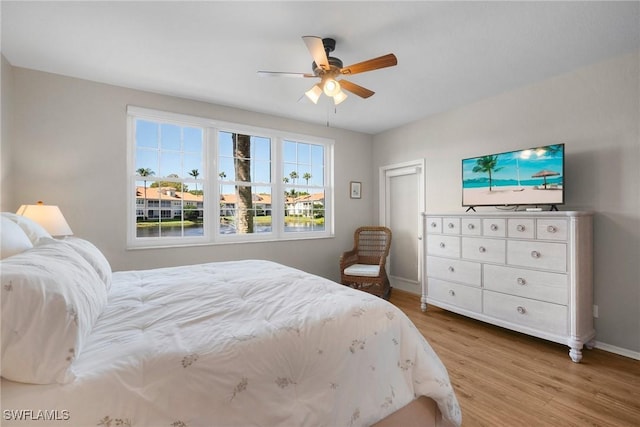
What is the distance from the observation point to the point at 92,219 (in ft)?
9.46

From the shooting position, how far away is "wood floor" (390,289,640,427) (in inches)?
66.8

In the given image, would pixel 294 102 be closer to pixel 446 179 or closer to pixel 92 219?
pixel 446 179

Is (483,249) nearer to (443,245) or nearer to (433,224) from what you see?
(443,245)

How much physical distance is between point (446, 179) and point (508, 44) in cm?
180

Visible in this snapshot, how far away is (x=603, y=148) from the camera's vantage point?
100 inches

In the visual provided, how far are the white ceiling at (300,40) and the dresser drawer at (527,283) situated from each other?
1.93 meters

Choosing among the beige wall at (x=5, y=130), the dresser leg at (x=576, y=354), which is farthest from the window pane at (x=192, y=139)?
the dresser leg at (x=576, y=354)

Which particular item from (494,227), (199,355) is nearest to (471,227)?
(494,227)

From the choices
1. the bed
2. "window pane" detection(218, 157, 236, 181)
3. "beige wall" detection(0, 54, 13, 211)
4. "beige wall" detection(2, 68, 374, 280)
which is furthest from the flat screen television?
"beige wall" detection(0, 54, 13, 211)

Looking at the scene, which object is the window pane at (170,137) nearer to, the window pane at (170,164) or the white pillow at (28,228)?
the window pane at (170,164)

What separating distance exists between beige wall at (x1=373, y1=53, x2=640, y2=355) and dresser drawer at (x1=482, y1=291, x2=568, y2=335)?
1.67 ft

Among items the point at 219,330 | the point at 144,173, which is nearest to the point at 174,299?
the point at 219,330

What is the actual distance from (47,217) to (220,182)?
1.72m

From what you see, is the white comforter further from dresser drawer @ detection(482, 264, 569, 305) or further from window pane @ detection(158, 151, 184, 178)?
window pane @ detection(158, 151, 184, 178)
